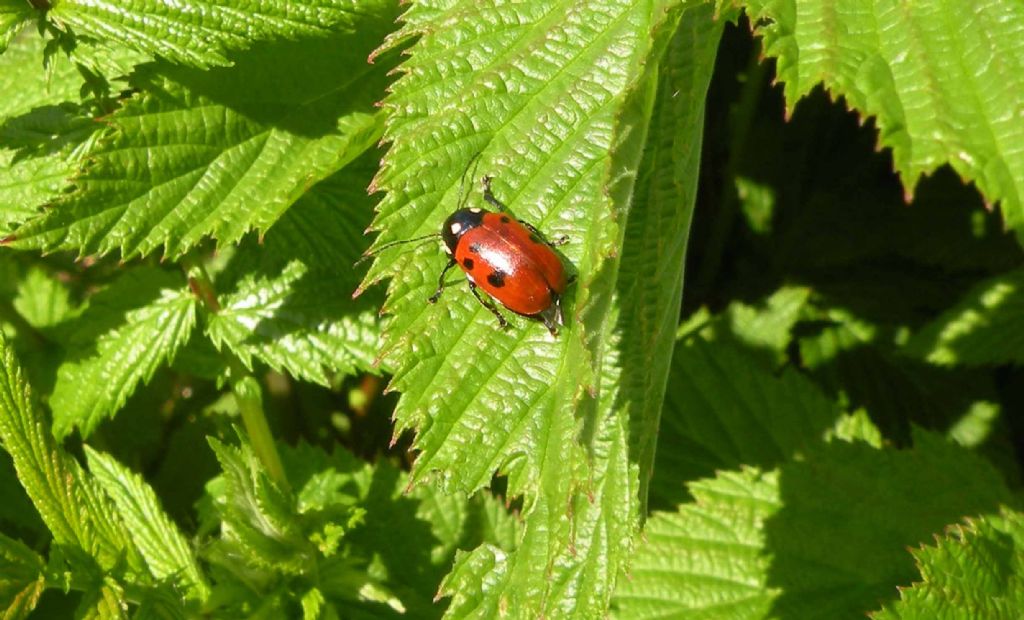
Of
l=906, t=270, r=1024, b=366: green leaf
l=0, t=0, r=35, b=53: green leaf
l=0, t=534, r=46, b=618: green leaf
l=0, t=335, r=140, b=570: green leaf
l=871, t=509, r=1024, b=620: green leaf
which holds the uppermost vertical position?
l=906, t=270, r=1024, b=366: green leaf

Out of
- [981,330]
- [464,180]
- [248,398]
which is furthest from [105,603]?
[981,330]

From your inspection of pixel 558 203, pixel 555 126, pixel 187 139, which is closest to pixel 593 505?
pixel 558 203

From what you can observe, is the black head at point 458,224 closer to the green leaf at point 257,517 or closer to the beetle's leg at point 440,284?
the beetle's leg at point 440,284

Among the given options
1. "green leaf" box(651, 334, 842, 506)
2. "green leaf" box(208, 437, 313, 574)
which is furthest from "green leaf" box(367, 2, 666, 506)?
"green leaf" box(651, 334, 842, 506)

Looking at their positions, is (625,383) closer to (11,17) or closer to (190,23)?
(190,23)

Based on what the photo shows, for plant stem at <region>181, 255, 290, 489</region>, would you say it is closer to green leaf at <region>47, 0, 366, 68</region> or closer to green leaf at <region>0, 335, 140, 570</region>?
green leaf at <region>0, 335, 140, 570</region>
